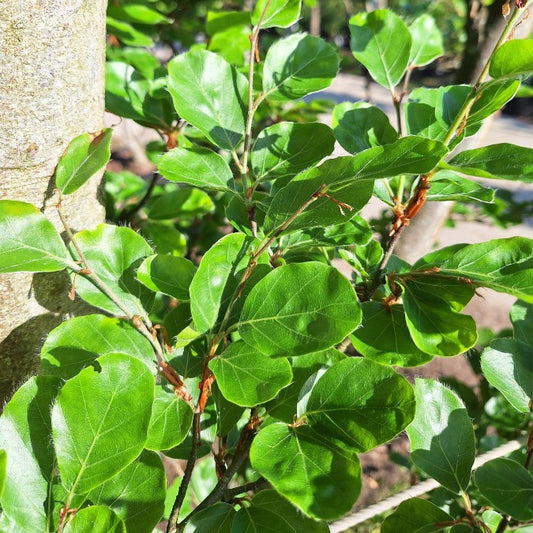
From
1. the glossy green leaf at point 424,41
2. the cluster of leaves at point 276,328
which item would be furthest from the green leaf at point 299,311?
the glossy green leaf at point 424,41

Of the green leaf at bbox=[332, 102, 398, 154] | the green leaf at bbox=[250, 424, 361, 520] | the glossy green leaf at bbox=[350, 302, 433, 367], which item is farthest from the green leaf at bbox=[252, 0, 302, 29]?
the green leaf at bbox=[250, 424, 361, 520]

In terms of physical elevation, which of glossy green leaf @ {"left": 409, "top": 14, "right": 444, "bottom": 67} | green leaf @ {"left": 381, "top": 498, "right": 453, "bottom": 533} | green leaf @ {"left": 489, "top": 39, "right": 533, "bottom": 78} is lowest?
green leaf @ {"left": 381, "top": 498, "right": 453, "bottom": 533}

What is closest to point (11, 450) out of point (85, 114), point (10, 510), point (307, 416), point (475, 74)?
point (10, 510)

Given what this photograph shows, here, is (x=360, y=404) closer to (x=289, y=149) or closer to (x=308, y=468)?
(x=308, y=468)

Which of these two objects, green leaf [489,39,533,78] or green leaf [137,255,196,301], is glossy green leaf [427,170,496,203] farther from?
green leaf [137,255,196,301]

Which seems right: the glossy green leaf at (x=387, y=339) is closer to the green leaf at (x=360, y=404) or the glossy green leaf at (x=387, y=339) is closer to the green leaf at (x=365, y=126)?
the green leaf at (x=360, y=404)

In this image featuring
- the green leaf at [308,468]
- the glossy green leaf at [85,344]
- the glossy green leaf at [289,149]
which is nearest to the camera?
the green leaf at [308,468]

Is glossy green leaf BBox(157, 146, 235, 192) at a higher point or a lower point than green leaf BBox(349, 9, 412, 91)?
lower
